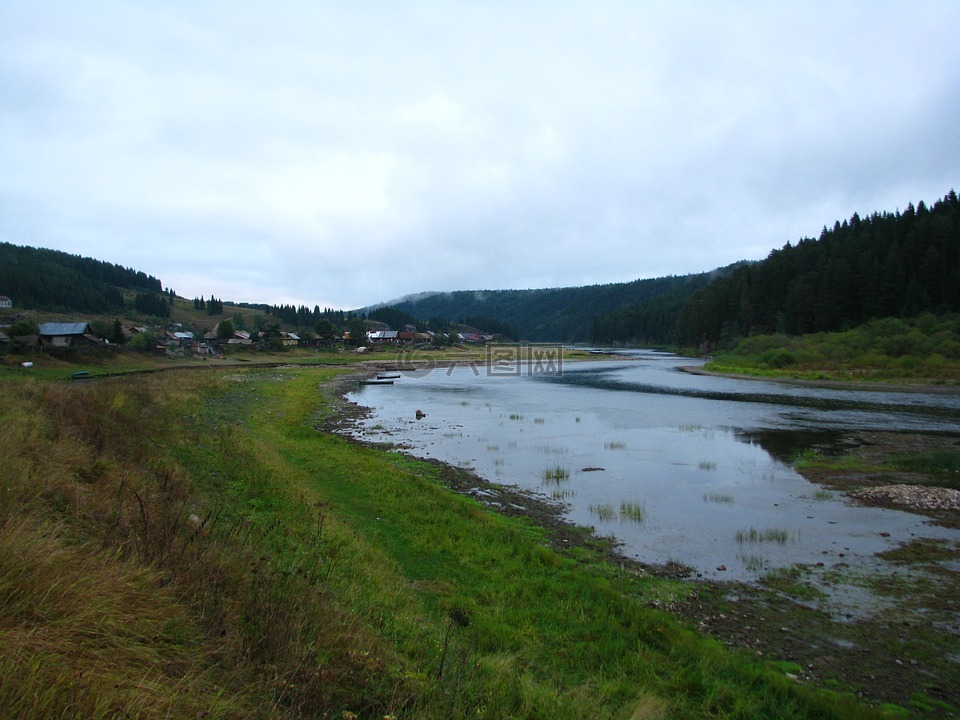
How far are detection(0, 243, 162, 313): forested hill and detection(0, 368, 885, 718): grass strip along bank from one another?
152418 mm

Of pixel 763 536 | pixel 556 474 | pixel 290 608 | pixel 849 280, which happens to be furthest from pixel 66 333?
pixel 849 280

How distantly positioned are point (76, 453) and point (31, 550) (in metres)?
5.18

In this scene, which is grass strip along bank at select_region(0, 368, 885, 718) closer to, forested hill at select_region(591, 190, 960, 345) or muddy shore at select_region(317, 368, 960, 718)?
muddy shore at select_region(317, 368, 960, 718)

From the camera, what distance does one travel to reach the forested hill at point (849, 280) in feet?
234

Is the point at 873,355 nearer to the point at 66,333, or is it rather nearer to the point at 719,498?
the point at 719,498

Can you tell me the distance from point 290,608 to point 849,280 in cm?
9695

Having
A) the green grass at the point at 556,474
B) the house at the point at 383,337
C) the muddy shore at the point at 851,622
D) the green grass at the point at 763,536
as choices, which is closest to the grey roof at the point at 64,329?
the green grass at the point at 556,474

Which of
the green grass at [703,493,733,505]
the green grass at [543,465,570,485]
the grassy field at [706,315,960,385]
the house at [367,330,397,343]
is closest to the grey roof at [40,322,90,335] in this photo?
the green grass at [543,465,570,485]

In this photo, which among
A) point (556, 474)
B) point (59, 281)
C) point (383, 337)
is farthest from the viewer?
Answer: point (383, 337)

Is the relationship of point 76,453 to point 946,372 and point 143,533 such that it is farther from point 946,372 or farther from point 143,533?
point 946,372

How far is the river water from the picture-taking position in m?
12.5

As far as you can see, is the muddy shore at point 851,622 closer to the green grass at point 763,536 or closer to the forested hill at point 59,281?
the green grass at point 763,536

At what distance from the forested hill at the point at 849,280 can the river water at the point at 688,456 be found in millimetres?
37888

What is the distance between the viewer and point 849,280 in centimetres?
8025
